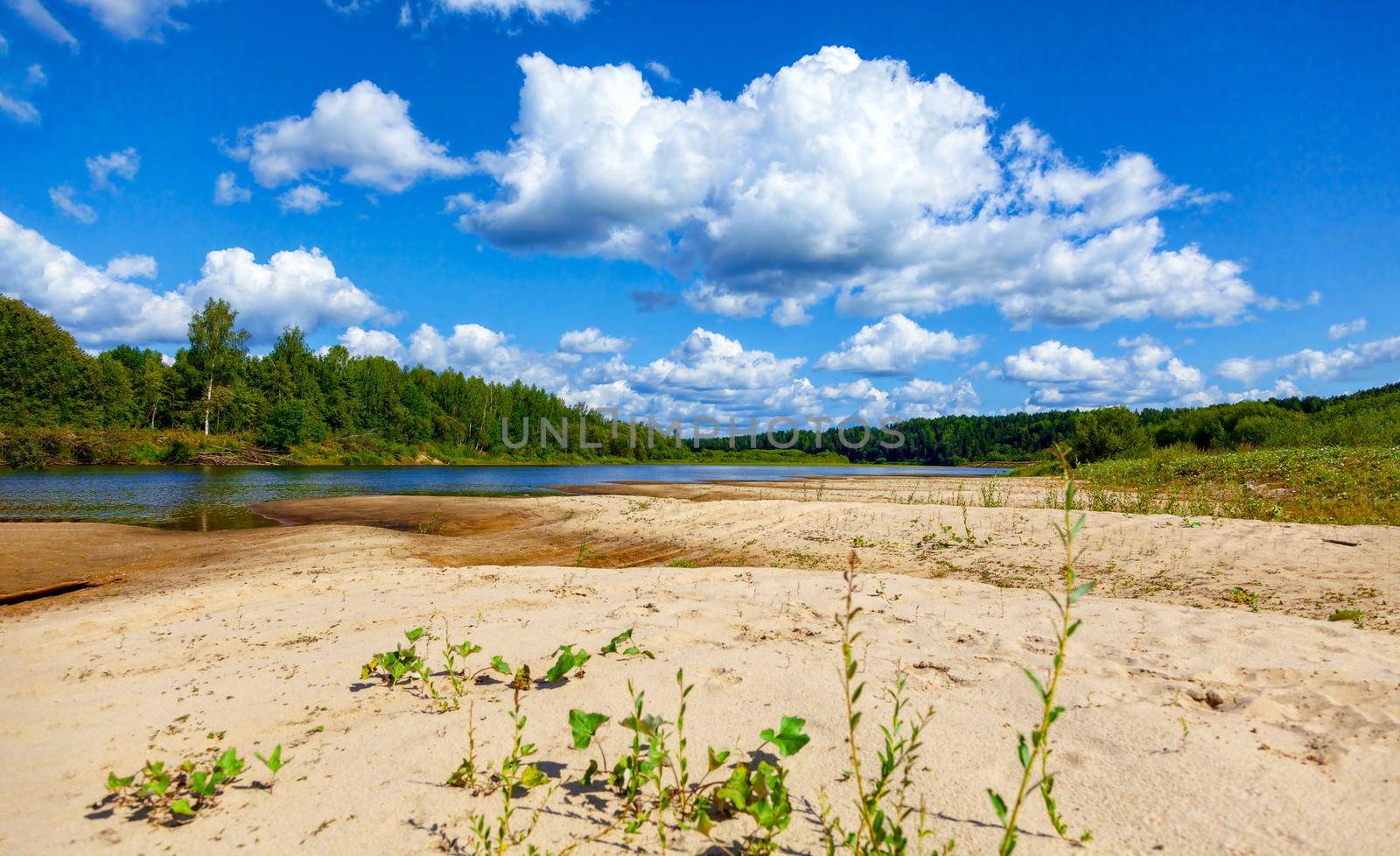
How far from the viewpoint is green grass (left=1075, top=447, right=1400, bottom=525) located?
12.1 meters

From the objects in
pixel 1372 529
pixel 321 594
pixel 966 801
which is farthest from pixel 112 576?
pixel 1372 529

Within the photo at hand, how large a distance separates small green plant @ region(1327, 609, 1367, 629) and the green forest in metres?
27.2

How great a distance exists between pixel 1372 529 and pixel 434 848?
12860 mm

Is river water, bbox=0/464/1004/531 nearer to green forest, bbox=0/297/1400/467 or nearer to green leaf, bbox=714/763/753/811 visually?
green forest, bbox=0/297/1400/467

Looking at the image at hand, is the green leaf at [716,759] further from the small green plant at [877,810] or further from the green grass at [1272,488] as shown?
the green grass at [1272,488]

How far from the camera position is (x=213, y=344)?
69.4 m

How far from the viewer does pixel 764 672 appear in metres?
4.06

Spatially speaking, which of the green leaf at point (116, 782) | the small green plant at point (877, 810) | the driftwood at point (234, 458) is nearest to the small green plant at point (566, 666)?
the small green plant at point (877, 810)

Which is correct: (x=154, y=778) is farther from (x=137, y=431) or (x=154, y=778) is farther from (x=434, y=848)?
(x=137, y=431)

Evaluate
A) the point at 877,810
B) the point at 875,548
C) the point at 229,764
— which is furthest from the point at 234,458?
the point at 877,810

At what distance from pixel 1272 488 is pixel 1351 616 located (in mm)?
15368

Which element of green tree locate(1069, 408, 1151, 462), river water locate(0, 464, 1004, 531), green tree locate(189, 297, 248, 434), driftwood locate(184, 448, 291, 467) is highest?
green tree locate(189, 297, 248, 434)

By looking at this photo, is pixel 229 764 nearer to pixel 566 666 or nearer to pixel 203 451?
pixel 566 666

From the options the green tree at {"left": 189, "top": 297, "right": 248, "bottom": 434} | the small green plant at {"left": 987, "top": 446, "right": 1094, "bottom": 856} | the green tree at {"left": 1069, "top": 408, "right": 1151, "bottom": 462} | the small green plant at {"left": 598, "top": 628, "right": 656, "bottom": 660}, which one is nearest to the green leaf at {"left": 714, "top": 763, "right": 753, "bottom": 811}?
the small green plant at {"left": 987, "top": 446, "right": 1094, "bottom": 856}
